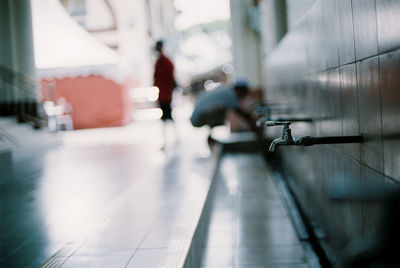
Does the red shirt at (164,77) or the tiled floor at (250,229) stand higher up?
the red shirt at (164,77)

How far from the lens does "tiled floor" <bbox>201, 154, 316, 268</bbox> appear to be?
3070 millimetres

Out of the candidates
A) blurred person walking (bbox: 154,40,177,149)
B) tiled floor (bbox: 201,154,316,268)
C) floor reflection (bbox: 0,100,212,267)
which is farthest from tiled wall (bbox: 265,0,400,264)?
blurred person walking (bbox: 154,40,177,149)

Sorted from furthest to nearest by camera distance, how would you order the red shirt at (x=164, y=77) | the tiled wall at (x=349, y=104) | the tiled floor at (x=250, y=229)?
the red shirt at (x=164, y=77)
the tiled floor at (x=250, y=229)
the tiled wall at (x=349, y=104)

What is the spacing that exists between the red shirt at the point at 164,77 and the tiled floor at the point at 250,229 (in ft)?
6.19

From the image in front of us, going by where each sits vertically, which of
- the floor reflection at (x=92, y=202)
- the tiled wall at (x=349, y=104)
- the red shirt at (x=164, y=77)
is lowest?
the floor reflection at (x=92, y=202)

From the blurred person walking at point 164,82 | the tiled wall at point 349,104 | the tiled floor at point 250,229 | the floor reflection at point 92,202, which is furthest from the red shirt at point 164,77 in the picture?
the tiled wall at point 349,104

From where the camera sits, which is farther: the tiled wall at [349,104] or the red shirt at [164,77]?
the red shirt at [164,77]

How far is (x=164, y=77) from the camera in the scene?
7.15 m

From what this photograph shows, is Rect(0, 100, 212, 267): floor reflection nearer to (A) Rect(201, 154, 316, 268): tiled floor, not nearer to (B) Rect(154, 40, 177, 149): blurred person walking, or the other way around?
(A) Rect(201, 154, 316, 268): tiled floor

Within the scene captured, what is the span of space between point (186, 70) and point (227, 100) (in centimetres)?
2049

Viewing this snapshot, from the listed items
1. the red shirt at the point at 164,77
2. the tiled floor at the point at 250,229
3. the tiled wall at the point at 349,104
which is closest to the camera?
the tiled wall at the point at 349,104

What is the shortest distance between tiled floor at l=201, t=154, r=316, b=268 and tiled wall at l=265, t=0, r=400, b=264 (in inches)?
10.4

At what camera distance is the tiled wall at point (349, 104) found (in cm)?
159

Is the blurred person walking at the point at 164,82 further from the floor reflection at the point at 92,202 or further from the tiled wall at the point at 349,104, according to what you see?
the tiled wall at the point at 349,104
